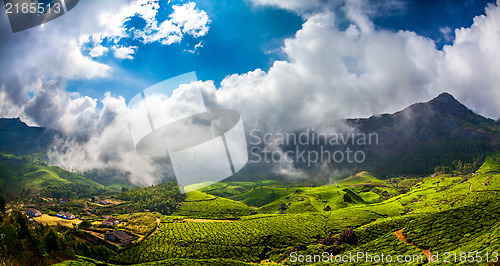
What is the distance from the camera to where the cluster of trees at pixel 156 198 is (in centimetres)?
9281

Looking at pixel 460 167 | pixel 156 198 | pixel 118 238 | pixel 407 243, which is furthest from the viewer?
pixel 460 167

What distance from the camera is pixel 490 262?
850 inches

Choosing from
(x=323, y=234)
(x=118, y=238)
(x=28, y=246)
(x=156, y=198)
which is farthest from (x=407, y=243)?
(x=156, y=198)

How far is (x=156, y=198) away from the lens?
107875 mm

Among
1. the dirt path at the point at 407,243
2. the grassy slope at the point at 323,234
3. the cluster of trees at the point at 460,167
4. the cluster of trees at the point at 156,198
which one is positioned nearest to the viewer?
the dirt path at the point at 407,243

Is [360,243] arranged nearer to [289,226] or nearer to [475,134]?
[289,226]

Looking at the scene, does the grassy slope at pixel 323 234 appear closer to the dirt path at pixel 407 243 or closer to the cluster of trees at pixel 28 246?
the dirt path at pixel 407 243

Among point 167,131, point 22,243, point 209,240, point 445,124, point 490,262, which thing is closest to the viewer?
point 167,131

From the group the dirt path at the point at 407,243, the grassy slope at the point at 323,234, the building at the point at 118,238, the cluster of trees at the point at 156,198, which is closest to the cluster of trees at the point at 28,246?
the building at the point at 118,238

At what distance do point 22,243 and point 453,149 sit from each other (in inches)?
8479

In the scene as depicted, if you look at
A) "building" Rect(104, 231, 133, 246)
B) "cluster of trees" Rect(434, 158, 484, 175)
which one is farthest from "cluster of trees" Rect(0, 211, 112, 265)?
"cluster of trees" Rect(434, 158, 484, 175)

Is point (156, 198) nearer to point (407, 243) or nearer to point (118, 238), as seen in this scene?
point (118, 238)

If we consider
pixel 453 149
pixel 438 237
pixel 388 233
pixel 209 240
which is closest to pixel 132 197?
pixel 209 240

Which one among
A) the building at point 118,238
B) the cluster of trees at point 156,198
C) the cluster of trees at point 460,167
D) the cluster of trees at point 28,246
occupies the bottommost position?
the cluster of trees at point 460,167
